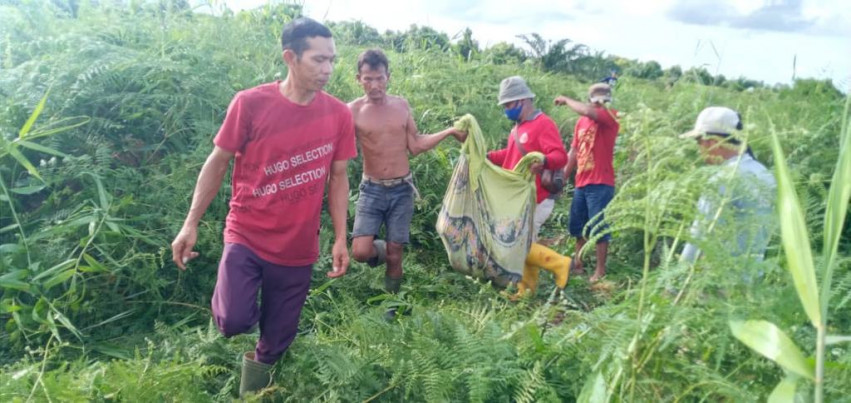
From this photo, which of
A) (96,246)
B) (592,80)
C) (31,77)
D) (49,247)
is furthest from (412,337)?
(592,80)

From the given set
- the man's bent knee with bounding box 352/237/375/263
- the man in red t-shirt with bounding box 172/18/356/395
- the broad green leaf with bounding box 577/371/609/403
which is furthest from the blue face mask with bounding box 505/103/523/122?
the broad green leaf with bounding box 577/371/609/403

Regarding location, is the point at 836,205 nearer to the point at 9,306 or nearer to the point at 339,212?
the point at 339,212

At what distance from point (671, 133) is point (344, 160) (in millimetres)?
1752

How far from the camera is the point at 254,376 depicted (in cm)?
328

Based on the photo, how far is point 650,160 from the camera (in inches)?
80.8

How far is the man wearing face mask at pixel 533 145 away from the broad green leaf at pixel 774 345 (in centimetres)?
335

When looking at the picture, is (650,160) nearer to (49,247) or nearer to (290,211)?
(290,211)

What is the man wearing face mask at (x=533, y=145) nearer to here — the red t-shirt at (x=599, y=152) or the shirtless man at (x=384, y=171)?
the red t-shirt at (x=599, y=152)

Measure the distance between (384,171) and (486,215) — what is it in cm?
85

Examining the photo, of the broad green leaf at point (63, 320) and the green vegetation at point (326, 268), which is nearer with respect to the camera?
the green vegetation at point (326, 268)

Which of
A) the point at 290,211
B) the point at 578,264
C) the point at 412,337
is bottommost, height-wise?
the point at 578,264

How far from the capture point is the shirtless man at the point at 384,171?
15.4ft

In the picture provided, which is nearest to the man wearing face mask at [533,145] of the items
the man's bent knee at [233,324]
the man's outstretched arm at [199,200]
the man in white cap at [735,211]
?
the man's bent knee at [233,324]

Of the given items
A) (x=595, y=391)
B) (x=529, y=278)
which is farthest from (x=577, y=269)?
(x=595, y=391)
